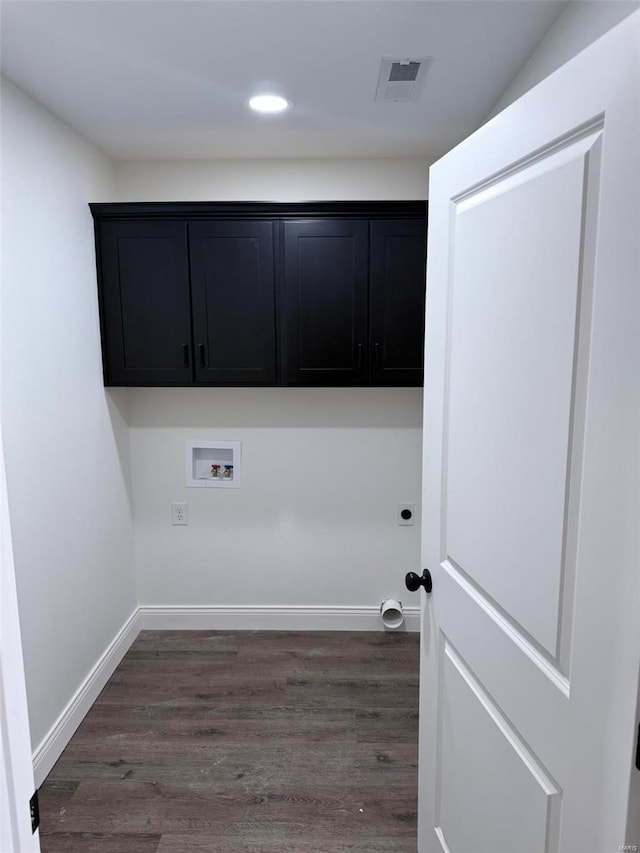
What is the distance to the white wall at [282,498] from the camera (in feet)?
9.77

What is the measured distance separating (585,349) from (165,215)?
226cm

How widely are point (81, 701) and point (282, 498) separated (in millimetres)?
1384

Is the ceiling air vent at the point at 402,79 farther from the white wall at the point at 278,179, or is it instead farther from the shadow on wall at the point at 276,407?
the shadow on wall at the point at 276,407

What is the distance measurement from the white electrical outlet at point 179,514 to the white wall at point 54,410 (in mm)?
361

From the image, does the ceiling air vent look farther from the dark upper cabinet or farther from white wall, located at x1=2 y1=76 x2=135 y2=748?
white wall, located at x1=2 y1=76 x2=135 y2=748

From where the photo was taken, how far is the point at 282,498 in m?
3.06

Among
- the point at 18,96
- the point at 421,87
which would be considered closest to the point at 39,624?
the point at 18,96

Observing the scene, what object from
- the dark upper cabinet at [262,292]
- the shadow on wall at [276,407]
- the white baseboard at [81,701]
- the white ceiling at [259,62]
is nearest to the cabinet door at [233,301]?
the dark upper cabinet at [262,292]

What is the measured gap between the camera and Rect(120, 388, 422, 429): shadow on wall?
116 inches

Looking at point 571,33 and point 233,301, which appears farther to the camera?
point 233,301

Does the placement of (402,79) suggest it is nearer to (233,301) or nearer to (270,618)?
(233,301)

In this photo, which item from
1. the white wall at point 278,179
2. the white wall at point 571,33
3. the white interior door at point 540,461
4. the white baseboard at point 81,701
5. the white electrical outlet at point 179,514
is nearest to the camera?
the white interior door at point 540,461

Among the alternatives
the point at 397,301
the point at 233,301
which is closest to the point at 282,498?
the point at 233,301

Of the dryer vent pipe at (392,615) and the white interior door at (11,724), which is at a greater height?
the white interior door at (11,724)
